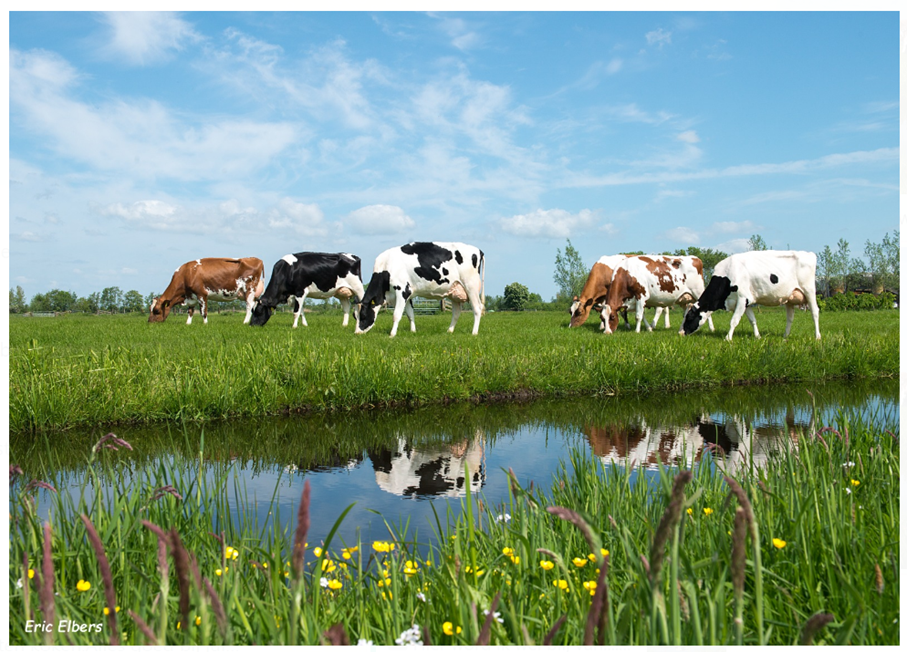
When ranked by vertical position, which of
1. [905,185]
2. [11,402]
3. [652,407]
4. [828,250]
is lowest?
[652,407]

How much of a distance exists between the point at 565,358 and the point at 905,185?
8.36m

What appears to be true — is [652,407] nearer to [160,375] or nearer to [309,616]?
[160,375]

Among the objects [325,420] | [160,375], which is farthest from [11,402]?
[325,420]

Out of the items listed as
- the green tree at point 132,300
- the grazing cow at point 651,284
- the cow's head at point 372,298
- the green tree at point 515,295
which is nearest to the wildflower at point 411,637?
the cow's head at point 372,298

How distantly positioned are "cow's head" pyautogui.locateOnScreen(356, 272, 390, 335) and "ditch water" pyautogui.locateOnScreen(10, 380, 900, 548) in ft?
24.0

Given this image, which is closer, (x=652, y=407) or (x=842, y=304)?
(x=652, y=407)

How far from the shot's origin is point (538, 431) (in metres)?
7.26

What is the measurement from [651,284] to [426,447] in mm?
14314

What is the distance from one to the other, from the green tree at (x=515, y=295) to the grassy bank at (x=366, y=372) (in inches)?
2708

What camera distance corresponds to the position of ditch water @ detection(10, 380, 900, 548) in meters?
4.65

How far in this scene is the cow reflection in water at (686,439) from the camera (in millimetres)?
5980

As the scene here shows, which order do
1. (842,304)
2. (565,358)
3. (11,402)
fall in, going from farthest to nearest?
(842,304) < (565,358) < (11,402)

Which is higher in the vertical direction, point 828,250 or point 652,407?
point 828,250

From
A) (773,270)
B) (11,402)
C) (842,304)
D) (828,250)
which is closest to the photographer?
(11,402)
